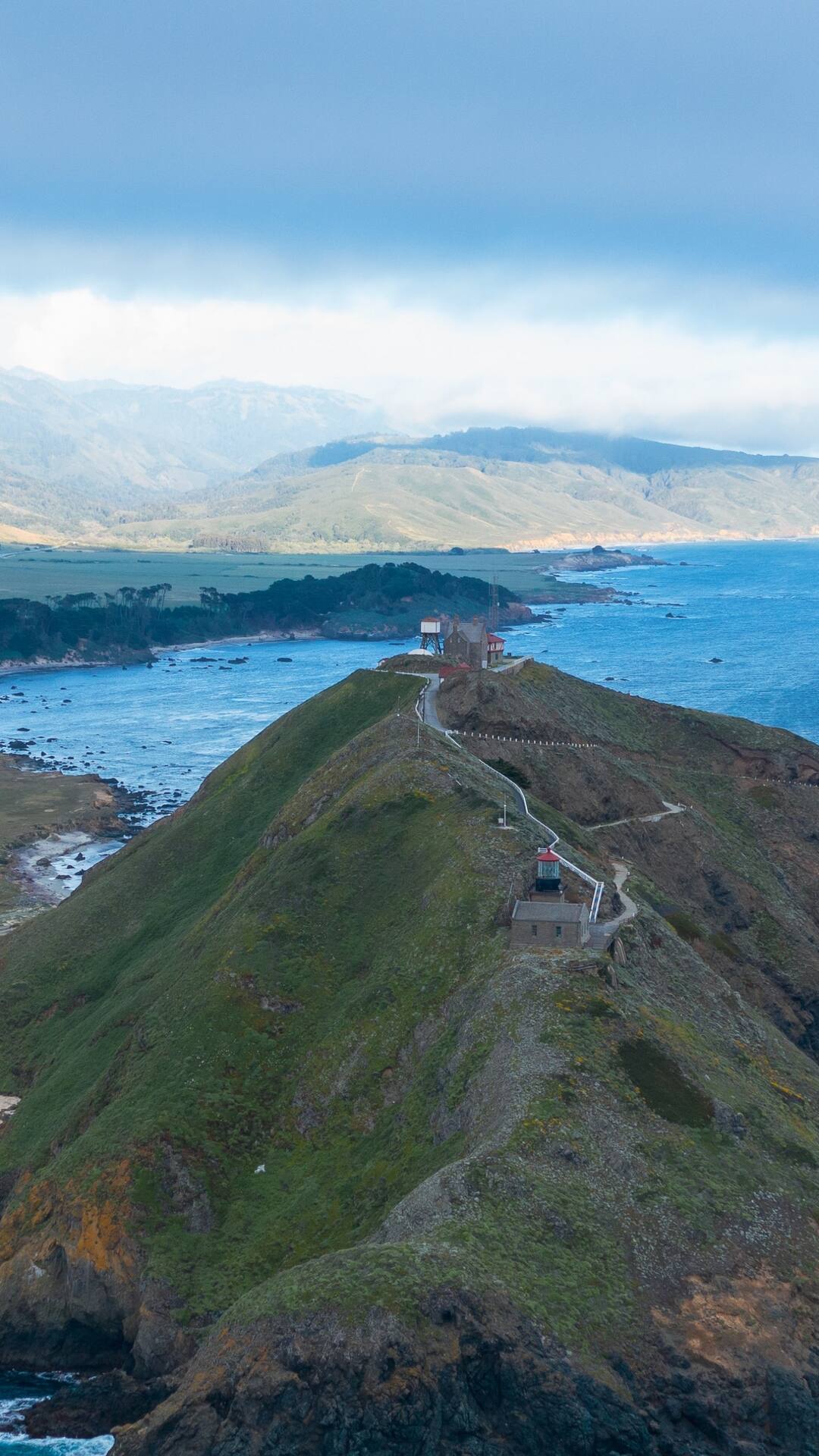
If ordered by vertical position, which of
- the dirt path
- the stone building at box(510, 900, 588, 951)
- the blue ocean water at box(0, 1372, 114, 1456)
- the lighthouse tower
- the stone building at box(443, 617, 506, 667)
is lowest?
the blue ocean water at box(0, 1372, 114, 1456)

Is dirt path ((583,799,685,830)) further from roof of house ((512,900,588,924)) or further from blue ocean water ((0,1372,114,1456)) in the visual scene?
blue ocean water ((0,1372,114,1456))

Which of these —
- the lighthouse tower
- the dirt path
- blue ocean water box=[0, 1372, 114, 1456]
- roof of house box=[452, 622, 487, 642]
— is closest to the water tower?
roof of house box=[452, 622, 487, 642]

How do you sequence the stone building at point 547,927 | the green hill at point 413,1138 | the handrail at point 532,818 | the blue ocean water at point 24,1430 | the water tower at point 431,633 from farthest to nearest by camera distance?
the water tower at point 431,633, the handrail at point 532,818, the stone building at point 547,927, the blue ocean water at point 24,1430, the green hill at point 413,1138

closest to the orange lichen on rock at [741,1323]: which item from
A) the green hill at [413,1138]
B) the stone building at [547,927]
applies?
the green hill at [413,1138]

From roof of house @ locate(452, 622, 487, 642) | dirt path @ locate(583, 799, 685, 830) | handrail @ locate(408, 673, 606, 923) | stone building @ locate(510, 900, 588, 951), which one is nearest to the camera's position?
stone building @ locate(510, 900, 588, 951)

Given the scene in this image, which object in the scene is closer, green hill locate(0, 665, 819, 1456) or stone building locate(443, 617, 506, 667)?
green hill locate(0, 665, 819, 1456)

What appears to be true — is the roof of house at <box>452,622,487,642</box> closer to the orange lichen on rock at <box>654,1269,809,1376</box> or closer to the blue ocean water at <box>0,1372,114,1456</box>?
the blue ocean water at <box>0,1372,114,1456</box>

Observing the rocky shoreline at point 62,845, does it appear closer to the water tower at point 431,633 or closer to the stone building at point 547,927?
the water tower at point 431,633

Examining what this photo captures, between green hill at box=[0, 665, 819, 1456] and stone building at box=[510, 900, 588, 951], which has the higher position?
stone building at box=[510, 900, 588, 951]

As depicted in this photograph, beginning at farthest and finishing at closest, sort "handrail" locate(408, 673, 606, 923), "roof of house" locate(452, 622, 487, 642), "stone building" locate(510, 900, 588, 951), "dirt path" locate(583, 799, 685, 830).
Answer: "roof of house" locate(452, 622, 487, 642) → "dirt path" locate(583, 799, 685, 830) → "handrail" locate(408, 673, 606, 923) → "stone building" locate(510, 900, 588, 951)
